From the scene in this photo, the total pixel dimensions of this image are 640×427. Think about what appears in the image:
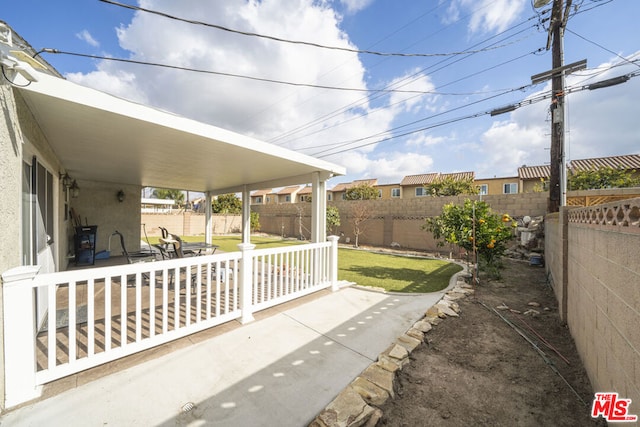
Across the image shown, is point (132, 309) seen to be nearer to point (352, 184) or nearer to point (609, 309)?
point (609, 309)

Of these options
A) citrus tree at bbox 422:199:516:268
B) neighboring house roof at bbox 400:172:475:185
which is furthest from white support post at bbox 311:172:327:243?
neighboring house roof at bbox 400:172:475:185

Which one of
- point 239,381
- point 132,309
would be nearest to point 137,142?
point 132,309

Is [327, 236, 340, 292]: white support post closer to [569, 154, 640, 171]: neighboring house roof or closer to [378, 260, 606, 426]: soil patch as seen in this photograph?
[378, 260, 606, 426]: soil patch

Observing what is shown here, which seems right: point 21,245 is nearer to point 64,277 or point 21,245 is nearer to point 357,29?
point 64,277

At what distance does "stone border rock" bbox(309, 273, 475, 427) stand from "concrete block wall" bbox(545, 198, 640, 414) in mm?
1527

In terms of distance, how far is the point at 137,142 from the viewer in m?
3.65

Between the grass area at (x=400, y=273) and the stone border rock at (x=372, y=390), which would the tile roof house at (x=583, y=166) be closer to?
the grass area at (x=400, y=273)

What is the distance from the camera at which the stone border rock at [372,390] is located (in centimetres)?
178

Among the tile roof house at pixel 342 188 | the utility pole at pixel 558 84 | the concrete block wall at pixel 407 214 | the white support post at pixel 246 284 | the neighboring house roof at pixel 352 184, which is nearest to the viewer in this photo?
the white support post at pixel 246 284

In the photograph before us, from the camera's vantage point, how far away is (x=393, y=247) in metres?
12.3

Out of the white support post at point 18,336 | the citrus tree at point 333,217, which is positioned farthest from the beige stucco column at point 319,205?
the citrus tree at point 333,217

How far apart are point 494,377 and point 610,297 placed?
4.13 ft

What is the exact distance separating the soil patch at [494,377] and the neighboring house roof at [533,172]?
22.4 metres

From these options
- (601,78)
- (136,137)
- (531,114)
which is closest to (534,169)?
(531,114)
